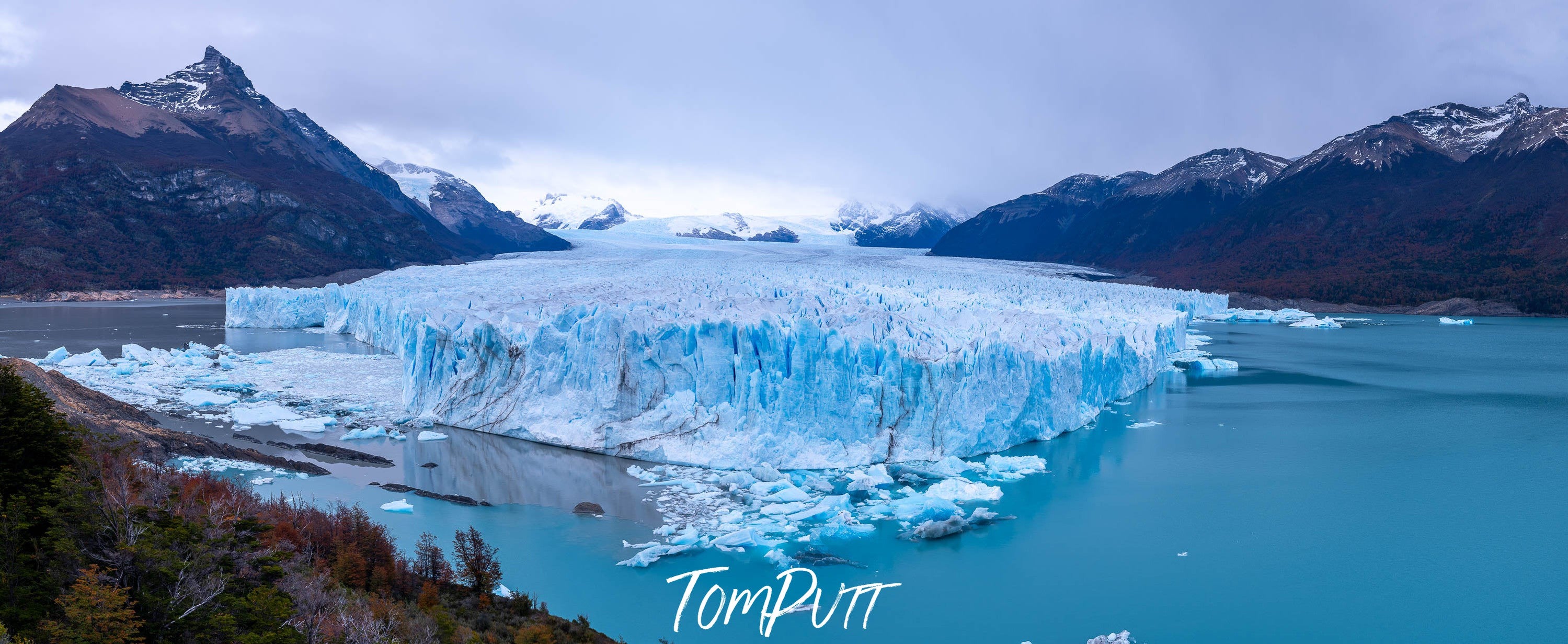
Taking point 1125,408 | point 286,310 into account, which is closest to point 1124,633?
point 1125,408

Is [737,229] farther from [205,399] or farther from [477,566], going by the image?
[477,566]

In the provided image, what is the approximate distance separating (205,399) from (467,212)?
70491 millimetres

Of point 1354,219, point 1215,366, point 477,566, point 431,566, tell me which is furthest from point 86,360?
point 1354,219

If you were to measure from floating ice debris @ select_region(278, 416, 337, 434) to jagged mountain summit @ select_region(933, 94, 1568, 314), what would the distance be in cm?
4919

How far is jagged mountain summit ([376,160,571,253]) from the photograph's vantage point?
248 feet

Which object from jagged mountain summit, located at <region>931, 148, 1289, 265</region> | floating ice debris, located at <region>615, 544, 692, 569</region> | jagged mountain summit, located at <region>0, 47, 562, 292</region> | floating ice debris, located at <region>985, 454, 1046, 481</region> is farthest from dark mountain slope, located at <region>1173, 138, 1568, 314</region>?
jagged mountain summit, located at <region>0, 47, 562, 292</region>

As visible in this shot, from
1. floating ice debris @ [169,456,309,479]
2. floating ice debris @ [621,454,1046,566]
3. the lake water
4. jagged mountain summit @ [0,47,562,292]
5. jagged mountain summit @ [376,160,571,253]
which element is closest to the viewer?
the lake water

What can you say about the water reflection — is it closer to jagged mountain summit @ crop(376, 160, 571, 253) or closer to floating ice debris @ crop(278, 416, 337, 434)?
floating ice debris @ crop(278, 416, 337, 434)

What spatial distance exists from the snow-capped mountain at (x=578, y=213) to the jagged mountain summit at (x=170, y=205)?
34.3 metres

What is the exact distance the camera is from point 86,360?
66.4 ft

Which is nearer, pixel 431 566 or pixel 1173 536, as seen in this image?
pixel 431 566

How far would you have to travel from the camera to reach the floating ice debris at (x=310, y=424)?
48.9 feet

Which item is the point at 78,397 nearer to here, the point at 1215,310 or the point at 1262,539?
the point at 1262,539

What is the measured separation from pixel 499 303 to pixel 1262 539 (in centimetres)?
1327
